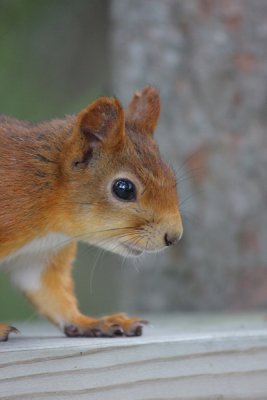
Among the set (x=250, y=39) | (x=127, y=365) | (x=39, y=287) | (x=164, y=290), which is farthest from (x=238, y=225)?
(x=127, y=365)

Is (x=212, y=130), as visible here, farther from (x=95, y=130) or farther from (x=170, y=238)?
(x=170, y=238)

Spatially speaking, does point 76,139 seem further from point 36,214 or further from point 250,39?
point 250,39

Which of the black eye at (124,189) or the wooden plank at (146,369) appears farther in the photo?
the black eye at (124,189)

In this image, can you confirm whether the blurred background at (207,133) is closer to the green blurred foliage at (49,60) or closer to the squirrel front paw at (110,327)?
the green blurred foliage at (49,60)

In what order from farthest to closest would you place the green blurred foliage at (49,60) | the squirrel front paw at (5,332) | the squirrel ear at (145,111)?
the green blurred foliage at (49,60) → the squirrel ear at (145,111) → the squirrel front paw at (5,332)

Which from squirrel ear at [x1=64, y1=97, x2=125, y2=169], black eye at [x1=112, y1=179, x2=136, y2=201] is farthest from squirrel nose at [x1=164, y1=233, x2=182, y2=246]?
squirrel ear at [x1=64, y1=97, x2=125, y2=169]

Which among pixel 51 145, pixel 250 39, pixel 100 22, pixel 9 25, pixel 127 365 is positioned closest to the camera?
pixel 127 365

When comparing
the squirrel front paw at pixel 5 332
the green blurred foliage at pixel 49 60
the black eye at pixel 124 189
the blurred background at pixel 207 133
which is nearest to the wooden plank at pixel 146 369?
the squirrel front paw at pixel 5 332

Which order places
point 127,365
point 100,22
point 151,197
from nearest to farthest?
point 127,365
point 151,197
point 100,22
